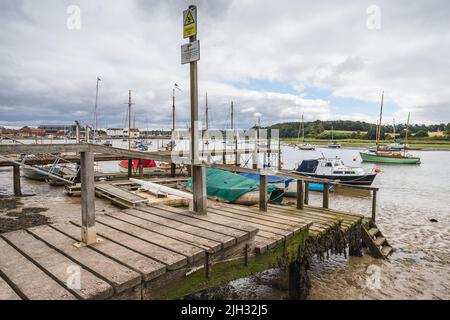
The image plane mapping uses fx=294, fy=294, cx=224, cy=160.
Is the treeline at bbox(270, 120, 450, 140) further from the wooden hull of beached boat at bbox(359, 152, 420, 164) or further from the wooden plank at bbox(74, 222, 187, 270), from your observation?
the wooden plank at bbox(74, 222, 187, 270)

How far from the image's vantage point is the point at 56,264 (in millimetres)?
3064

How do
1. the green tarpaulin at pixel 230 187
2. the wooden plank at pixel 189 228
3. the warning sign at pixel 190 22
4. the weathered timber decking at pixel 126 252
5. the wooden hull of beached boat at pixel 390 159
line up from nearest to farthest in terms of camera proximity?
1. the weathered timber decking at pixel 126 252
2. the wooden plank at pixel 189 228
3. the warning sign at pixel 190 22
4. the green tarpaulin at pixel 230 187
5. the wooden hull of beached boat at pixel 390 159

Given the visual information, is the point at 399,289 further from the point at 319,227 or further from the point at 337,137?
the point at 337,137

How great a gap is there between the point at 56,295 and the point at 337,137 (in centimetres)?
14951

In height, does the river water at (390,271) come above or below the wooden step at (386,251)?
below

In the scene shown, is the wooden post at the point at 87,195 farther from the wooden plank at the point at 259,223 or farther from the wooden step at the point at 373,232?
the wooden step at the point at 373,232

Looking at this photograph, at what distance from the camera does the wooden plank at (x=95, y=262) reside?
9.14 ft

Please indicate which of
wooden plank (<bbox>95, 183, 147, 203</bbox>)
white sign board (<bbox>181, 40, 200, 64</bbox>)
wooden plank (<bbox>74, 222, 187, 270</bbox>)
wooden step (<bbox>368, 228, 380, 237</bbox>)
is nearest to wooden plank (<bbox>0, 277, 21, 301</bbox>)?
wooden plank (<bbox>74, 222, 187, 270</bbox>)

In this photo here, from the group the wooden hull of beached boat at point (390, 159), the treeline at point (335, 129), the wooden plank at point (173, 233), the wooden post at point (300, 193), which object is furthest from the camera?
the treeline at point (335, 129)

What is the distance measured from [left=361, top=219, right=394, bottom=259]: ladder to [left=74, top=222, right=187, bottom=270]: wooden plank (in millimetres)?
7619

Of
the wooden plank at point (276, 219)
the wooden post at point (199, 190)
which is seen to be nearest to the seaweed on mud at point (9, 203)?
the wooden plank at point (276, 219)

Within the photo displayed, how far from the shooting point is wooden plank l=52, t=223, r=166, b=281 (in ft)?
9.83

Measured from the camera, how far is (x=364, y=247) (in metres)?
9.69
